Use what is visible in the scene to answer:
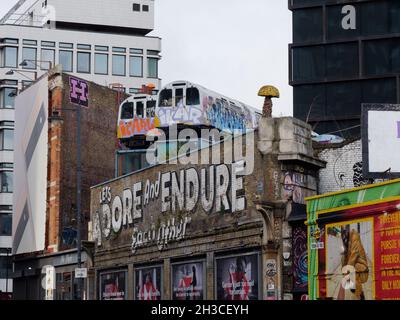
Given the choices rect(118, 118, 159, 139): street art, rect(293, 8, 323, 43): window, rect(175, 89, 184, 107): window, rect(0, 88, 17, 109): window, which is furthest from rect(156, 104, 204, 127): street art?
rect(0, 88, 17, 109): window

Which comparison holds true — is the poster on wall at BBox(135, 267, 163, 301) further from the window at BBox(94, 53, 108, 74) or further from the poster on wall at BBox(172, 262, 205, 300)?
the window at BBox(94, 53, 108, 74)

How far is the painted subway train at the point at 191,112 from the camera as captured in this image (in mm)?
48438

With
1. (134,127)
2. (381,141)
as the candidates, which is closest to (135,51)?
(134,127)

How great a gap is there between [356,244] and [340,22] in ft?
152

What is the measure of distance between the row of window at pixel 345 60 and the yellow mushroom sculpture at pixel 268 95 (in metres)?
32.6

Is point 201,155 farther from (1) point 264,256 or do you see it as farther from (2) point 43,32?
(2) point 43,32

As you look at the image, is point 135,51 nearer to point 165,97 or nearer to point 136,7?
point 136,7

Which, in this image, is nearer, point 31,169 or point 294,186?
point 294,186

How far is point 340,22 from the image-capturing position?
66.5 metres

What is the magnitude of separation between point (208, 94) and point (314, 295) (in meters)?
26.9

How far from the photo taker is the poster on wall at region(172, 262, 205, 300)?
36.7 meters

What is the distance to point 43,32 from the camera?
9975 centimetres

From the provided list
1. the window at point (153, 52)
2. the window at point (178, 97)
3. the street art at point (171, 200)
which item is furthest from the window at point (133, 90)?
the street art at point (171, 200)
